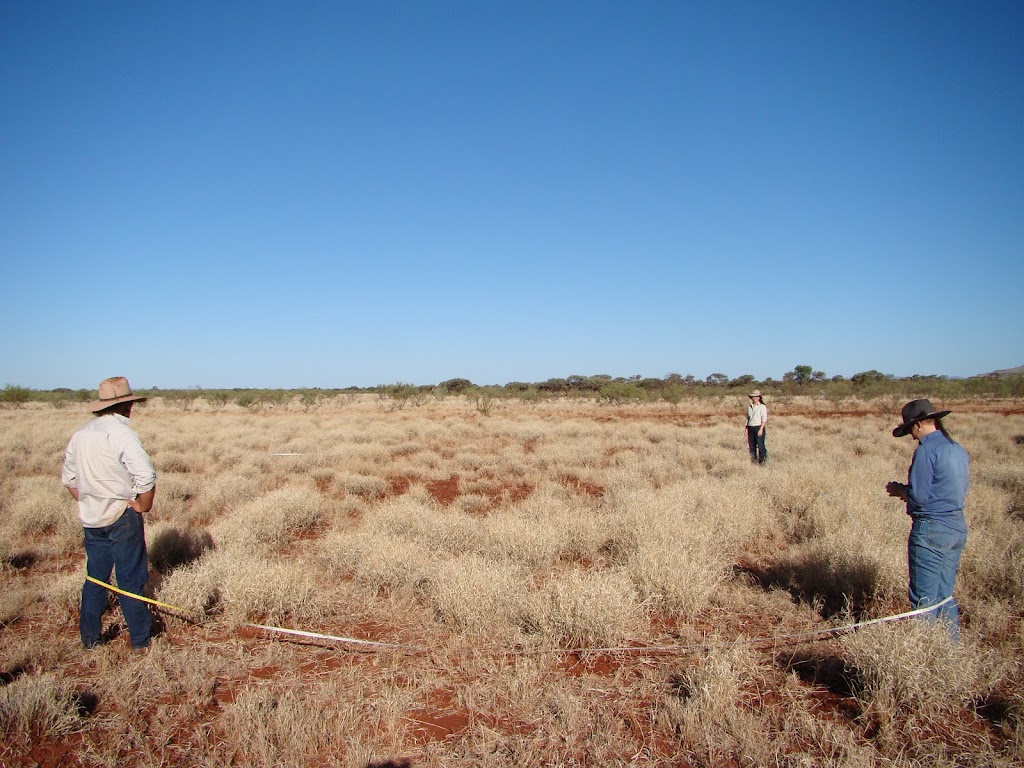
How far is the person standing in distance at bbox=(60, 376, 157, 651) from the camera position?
4062 mm

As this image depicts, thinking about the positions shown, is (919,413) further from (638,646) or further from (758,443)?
(758,443)

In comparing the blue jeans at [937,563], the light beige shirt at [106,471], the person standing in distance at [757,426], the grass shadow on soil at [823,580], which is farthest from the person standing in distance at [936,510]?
the person standing in distance at [757,426]

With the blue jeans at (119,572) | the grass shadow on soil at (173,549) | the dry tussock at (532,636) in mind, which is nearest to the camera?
the dry tussock at (532,636)

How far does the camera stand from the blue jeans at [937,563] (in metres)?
3.80

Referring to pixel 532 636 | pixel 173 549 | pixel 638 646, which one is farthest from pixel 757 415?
pixel 173 549

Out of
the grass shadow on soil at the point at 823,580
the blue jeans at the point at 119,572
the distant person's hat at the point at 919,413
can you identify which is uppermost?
the distant person's hat at the point at 919,413

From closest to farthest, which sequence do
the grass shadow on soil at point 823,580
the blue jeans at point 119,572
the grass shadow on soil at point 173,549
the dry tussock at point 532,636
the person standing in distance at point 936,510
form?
the dry tussock at point 532,636
the person standing in distance at point 936,510
the blue jeans at point 119,572
the grass shadow on soil at point 823,580
the grass shadow on soil at point 173,549

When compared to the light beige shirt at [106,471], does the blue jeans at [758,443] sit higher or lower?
lower

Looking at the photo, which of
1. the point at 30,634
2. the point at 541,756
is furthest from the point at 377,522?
the point at 541,756

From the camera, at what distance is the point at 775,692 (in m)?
3.67

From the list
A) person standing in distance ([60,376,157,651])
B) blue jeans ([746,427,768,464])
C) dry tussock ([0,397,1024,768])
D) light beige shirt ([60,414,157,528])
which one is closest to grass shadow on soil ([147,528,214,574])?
dry tussock ([0,397,1024,768])

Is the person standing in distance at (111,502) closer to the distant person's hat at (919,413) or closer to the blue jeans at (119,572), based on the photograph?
the blue jeans at (119,572)

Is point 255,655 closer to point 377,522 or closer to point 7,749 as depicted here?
point 7,749

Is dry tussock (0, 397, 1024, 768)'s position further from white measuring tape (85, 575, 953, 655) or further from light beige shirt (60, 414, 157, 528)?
light beige shirt (60, 414, 157, 528)
